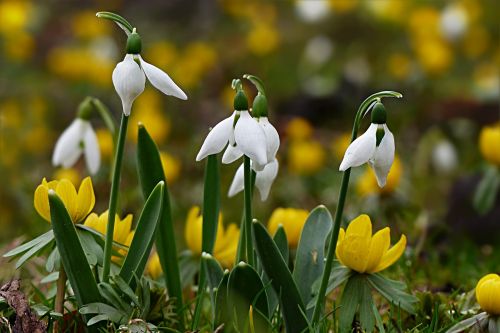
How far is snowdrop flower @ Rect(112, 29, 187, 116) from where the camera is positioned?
5.33 feet

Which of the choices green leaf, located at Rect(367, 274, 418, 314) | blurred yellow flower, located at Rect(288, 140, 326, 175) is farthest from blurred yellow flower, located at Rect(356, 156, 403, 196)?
green leaf, located at Rect(367, 274, 418, 314)

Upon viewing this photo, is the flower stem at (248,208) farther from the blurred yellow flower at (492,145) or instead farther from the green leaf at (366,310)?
the blurred yellow flower at (492,145)

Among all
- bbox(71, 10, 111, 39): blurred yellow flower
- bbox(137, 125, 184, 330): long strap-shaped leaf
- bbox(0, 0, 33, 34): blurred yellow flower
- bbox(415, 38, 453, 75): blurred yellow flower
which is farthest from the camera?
bbox(71, 10, 111, 39): blurred yellow flower

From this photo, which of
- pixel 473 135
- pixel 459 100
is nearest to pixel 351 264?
pixel 473 135

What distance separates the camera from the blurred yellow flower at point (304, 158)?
4180 mm

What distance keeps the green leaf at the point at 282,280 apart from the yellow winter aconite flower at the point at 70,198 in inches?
14.8

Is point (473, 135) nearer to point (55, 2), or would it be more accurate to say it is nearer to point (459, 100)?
point (459, 100)

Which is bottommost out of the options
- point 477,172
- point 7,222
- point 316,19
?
point 7,222

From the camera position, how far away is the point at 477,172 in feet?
11.9

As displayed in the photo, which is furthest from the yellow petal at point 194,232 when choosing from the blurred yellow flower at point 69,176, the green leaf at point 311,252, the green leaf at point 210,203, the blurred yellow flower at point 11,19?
the blurred yellow flower at point 11,19

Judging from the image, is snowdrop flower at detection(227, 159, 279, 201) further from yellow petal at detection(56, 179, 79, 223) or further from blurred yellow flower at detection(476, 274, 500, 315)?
blurred yellow flower at detection(476, 274, 500, 315)

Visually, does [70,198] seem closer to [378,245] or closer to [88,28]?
[378,245]

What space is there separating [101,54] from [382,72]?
2248 mm

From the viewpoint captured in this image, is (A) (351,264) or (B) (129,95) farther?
(A) (351,264)
